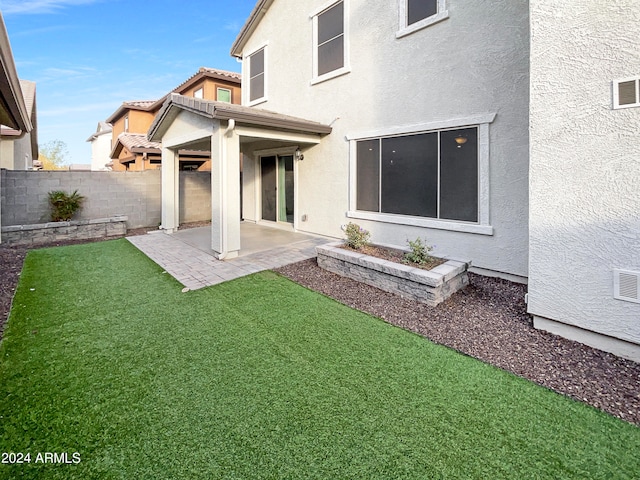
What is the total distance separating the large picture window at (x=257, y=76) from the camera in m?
13.1

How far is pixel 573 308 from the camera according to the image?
13.8 feet

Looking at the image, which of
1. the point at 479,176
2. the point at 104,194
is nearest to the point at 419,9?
the point at 479,176

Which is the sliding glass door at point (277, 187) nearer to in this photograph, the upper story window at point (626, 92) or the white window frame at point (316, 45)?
the white window frame at point (316, 45)

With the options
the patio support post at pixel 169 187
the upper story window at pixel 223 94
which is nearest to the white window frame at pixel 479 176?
the patio support post at pixel 169 187

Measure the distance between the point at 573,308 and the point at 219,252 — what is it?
23.1ft

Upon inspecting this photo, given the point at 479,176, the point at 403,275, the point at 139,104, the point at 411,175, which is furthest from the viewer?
the point at 139,104

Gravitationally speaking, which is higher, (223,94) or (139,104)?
(139,104)

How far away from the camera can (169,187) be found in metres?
11.8

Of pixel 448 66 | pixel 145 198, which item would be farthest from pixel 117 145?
pixel 448 66

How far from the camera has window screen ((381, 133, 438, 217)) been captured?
25.2ft

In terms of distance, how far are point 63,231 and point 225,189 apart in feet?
22.2

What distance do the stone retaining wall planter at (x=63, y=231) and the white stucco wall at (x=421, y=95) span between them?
6586 millimetres

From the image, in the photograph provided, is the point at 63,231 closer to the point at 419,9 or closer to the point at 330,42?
the point at 330,42

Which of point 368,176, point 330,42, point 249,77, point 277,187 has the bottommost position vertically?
point 368,176
